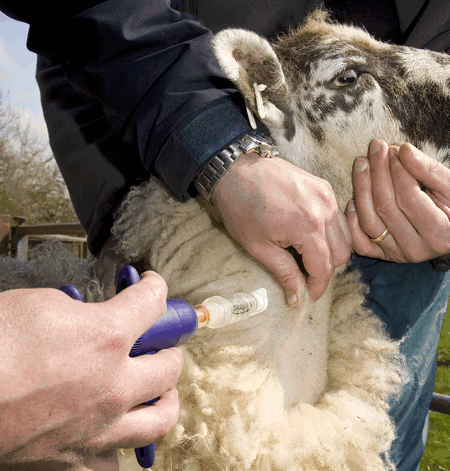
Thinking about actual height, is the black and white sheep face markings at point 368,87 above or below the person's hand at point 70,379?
above

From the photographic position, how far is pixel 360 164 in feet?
3.70

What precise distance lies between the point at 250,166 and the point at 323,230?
0.85 ft

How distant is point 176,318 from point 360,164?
788 mm

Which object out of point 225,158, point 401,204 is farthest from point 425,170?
point 225,158

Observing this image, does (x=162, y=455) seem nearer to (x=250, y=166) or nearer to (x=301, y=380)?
(x=301, y=380)

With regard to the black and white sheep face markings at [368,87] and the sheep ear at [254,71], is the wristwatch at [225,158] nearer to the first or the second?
the sheep ear at [254,71]

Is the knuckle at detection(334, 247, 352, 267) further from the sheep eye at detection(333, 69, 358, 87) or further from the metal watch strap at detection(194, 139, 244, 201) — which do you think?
the sheep eye at detection(333, 69, 358, 87)

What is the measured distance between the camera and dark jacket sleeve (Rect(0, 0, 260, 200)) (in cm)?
98

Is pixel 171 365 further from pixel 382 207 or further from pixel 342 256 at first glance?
pixel 382 207

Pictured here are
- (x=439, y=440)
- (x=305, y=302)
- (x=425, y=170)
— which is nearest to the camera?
(x=425, y=170)

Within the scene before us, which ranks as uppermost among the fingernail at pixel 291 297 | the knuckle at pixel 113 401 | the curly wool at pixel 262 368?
the knuckle at pixel 113 401

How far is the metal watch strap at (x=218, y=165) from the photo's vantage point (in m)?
0.96

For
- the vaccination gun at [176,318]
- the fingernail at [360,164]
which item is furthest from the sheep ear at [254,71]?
the vaccination gun at [176,318]

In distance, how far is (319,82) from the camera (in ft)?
4.29
